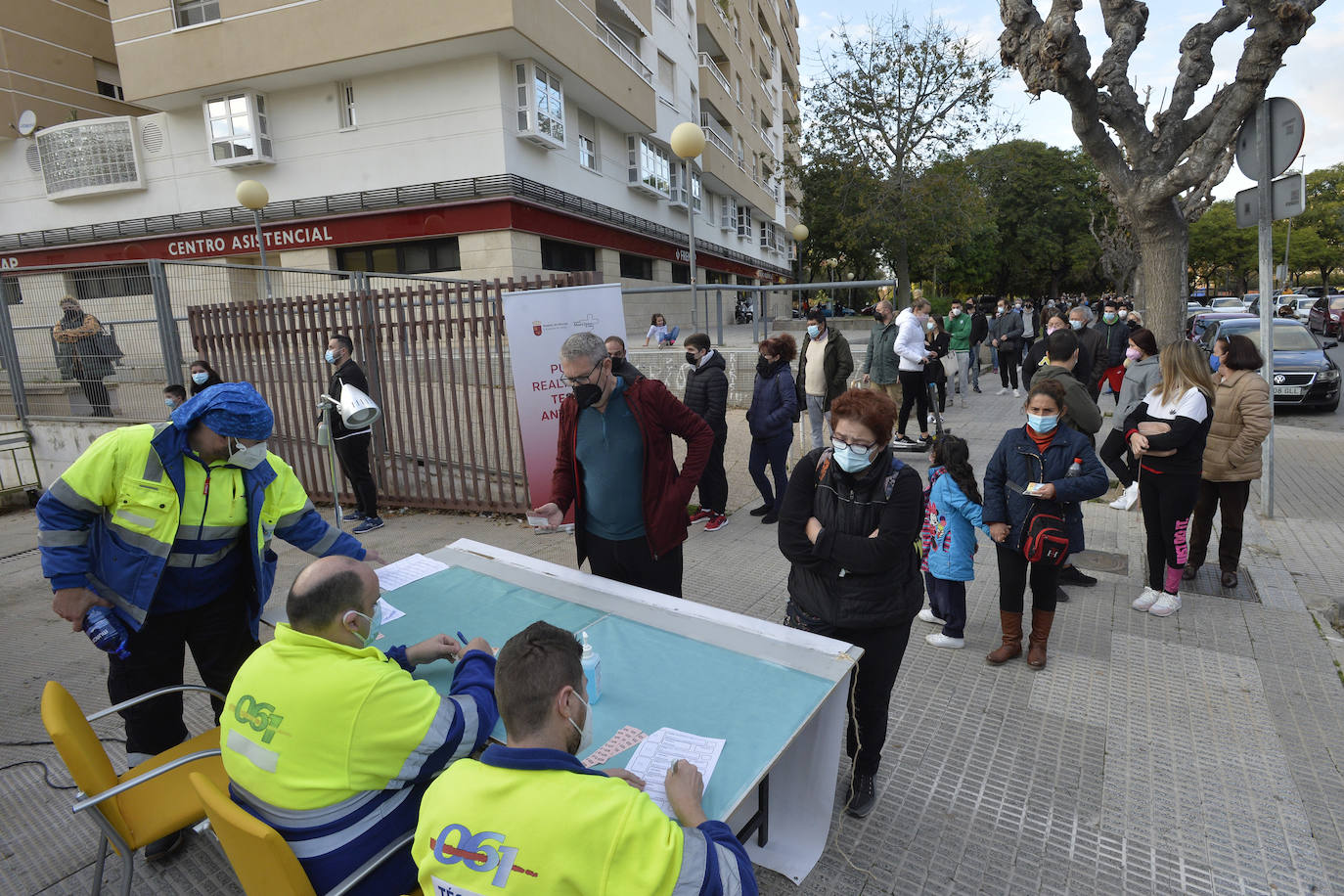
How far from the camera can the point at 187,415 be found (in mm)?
2783

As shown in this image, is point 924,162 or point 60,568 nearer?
point 60,568

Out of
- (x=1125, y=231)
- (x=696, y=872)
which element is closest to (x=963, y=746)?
(x=696, y=872)

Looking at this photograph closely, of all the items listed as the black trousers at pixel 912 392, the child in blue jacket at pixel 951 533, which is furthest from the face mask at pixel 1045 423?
the black trousers at pixel 912 392

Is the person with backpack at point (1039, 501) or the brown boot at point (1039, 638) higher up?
the person with backpack at point (1039, 501)

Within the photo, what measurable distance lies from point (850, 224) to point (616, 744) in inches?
930

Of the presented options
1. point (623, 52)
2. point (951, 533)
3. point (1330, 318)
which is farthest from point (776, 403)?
point (1330, 318)

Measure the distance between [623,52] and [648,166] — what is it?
3.61 m

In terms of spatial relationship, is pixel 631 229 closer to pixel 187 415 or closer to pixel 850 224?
pixel 850 224

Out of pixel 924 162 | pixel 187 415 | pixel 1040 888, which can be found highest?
→ pixel 924 162

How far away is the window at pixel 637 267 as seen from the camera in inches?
942

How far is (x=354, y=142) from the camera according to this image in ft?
56.1

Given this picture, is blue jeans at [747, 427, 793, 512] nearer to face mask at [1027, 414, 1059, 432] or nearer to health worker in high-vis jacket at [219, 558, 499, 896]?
face mask at [1027, 414, 1059, 432]

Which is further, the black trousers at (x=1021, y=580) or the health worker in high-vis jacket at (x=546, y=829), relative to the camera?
the black trousers at (x=1021, y=580)

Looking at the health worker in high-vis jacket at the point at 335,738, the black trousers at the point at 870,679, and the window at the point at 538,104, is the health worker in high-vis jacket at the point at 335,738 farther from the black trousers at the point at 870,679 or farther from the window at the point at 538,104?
the window at the point at 538,104
